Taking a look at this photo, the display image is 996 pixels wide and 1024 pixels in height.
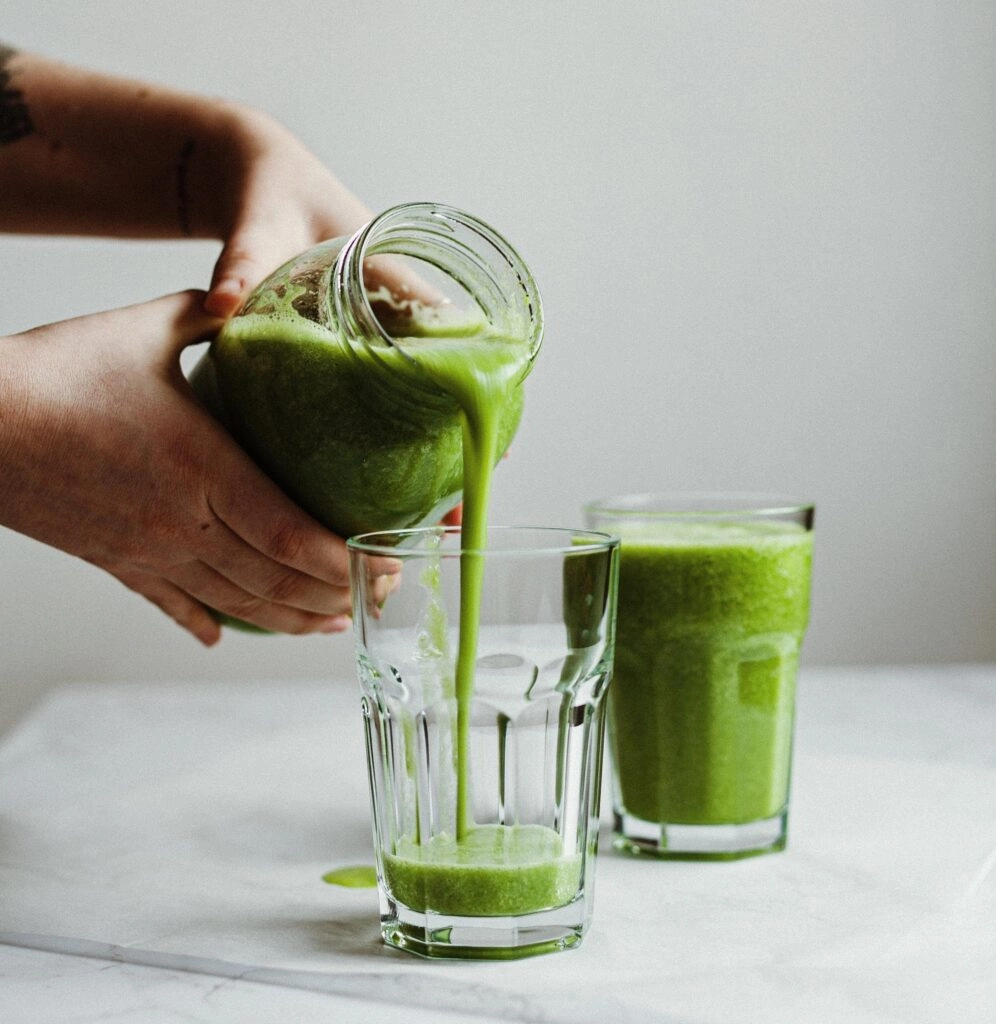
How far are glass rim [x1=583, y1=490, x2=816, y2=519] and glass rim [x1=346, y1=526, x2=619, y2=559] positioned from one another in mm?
159

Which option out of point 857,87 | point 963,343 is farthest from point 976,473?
point 857,87

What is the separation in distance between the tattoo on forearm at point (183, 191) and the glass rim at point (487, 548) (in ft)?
1.86

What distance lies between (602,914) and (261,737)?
56 cm

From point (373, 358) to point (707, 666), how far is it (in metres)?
0.32

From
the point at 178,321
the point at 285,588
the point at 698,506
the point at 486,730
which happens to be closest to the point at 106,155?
the point at 178,321

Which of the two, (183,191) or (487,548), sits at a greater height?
(183,191)

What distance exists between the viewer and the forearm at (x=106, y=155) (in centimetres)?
114

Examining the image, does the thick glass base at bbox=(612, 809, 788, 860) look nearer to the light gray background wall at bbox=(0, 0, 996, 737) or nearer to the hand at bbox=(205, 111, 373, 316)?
the hand at bbox=(205, 111, 373, 316)

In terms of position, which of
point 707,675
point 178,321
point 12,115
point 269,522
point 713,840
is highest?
point 12,115

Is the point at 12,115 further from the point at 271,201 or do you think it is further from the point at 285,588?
the point at 285,588

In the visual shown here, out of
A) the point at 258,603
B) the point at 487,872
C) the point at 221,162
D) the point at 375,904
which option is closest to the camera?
the point at 487,872

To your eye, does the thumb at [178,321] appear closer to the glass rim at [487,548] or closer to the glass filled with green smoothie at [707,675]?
the glass rim at [487,548]

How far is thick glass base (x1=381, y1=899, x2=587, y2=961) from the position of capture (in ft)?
2.22

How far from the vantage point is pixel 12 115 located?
121 centimetres
